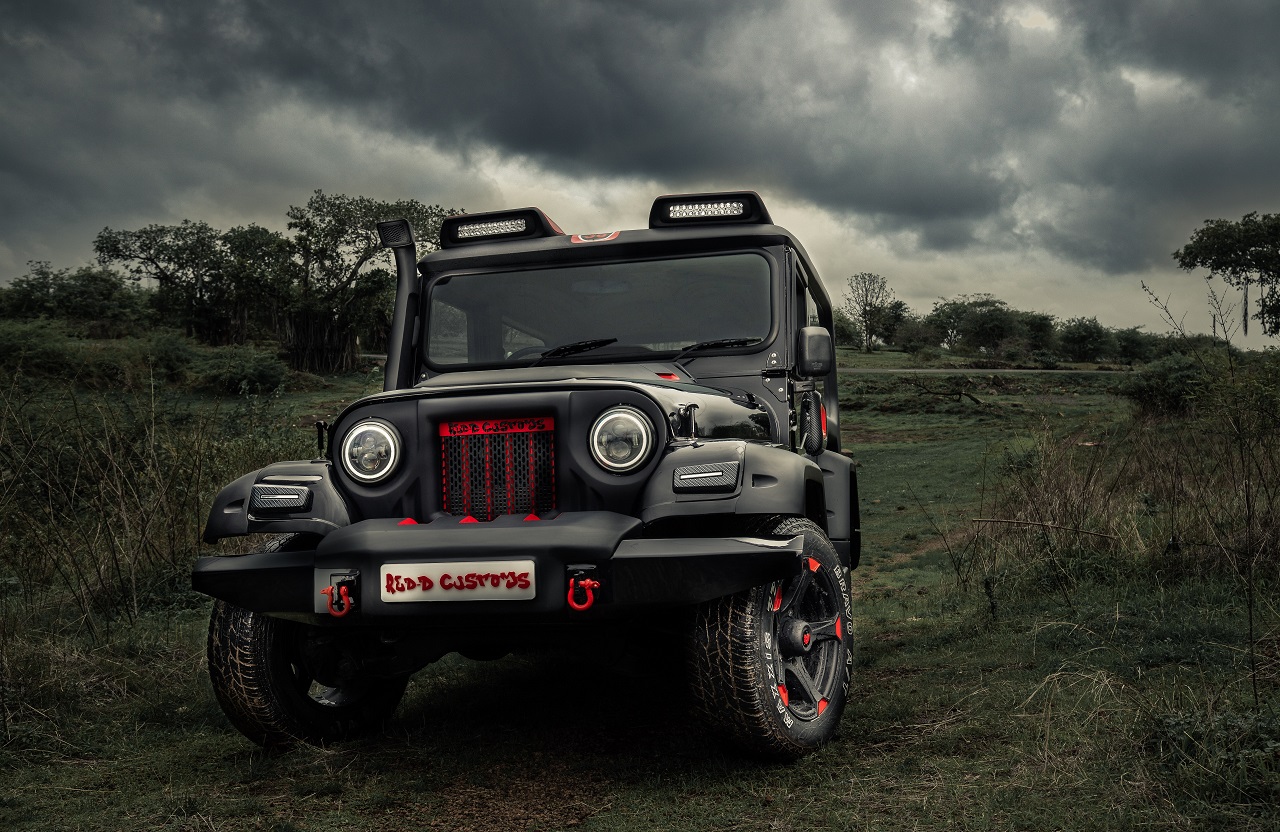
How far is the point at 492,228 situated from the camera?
5.67 metres

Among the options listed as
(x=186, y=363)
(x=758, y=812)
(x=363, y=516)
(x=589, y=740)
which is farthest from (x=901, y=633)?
(x=186, y=363)

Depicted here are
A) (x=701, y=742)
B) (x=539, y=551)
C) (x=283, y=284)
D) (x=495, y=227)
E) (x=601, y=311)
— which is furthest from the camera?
(x=283, y=284)

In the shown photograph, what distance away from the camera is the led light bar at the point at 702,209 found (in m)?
5.39

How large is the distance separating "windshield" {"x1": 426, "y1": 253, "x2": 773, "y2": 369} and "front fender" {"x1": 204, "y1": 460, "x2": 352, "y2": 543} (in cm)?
146

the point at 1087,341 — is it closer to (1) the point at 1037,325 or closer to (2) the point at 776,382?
(1) the point at 1037,325

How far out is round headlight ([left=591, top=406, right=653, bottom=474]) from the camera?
379 cm

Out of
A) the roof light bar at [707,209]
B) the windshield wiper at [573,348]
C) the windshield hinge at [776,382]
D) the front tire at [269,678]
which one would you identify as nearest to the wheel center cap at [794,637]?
the windshield hinge at [776,382]

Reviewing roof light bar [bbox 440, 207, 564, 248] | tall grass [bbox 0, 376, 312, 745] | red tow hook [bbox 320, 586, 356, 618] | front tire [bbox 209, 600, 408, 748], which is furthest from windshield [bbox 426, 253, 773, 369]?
tall grass [bbox 0, 376, 312, 745]

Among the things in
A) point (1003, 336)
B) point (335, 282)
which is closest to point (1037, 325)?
point (1003, 336)

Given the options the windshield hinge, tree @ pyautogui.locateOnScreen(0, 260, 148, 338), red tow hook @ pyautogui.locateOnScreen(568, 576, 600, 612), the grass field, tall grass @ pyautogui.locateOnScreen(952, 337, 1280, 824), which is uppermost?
tree @ pyautogui.locateOnScreen(0, 260, 148, 338)

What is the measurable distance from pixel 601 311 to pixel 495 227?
844 millimetres

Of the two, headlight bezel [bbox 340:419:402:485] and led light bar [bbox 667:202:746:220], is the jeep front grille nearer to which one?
headlight bezel [bbox 340:419:402:485]

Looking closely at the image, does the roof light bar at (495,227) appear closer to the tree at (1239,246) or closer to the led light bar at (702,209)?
the led light bar at (702,209)

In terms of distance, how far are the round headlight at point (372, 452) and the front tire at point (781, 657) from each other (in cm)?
131
